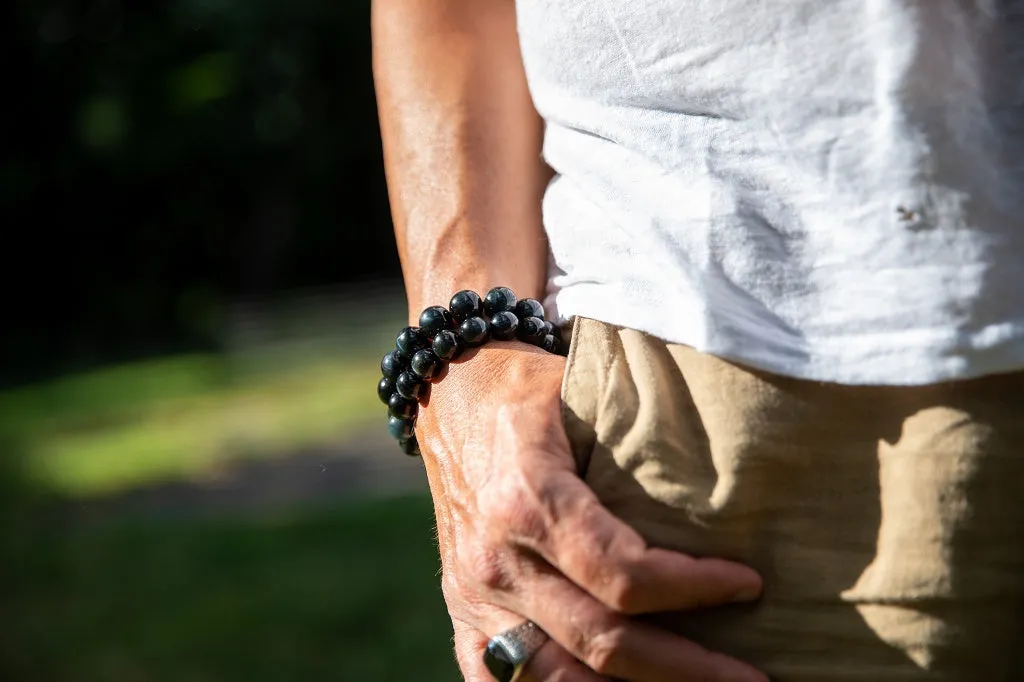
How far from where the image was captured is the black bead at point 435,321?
126 centimetres

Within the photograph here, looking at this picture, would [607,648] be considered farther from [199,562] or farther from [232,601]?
[199,562]

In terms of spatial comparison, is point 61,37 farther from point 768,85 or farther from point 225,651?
point 768,85

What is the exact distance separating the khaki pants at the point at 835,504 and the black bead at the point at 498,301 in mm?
213

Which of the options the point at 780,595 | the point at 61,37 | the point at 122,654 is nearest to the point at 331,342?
the point at 61,37

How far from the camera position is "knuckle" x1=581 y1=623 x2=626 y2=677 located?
99 cm

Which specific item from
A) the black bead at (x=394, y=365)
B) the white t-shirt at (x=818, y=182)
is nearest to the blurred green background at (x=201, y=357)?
the black bead at (x=394, y=365)

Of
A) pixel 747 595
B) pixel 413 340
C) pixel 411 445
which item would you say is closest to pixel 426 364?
pixel 413 340

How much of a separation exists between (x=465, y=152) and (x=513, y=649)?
575 mm

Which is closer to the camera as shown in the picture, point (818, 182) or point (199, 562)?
point (818, 182)

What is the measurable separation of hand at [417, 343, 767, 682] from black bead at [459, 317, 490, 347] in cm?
4

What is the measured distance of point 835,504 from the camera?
0.96 metres

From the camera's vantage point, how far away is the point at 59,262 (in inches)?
403

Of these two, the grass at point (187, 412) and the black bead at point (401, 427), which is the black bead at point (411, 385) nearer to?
the black bead at point (401, 427)

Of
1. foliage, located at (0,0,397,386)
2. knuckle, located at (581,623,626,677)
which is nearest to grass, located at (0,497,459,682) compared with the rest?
knuckle, located at (581,623,626,677)
